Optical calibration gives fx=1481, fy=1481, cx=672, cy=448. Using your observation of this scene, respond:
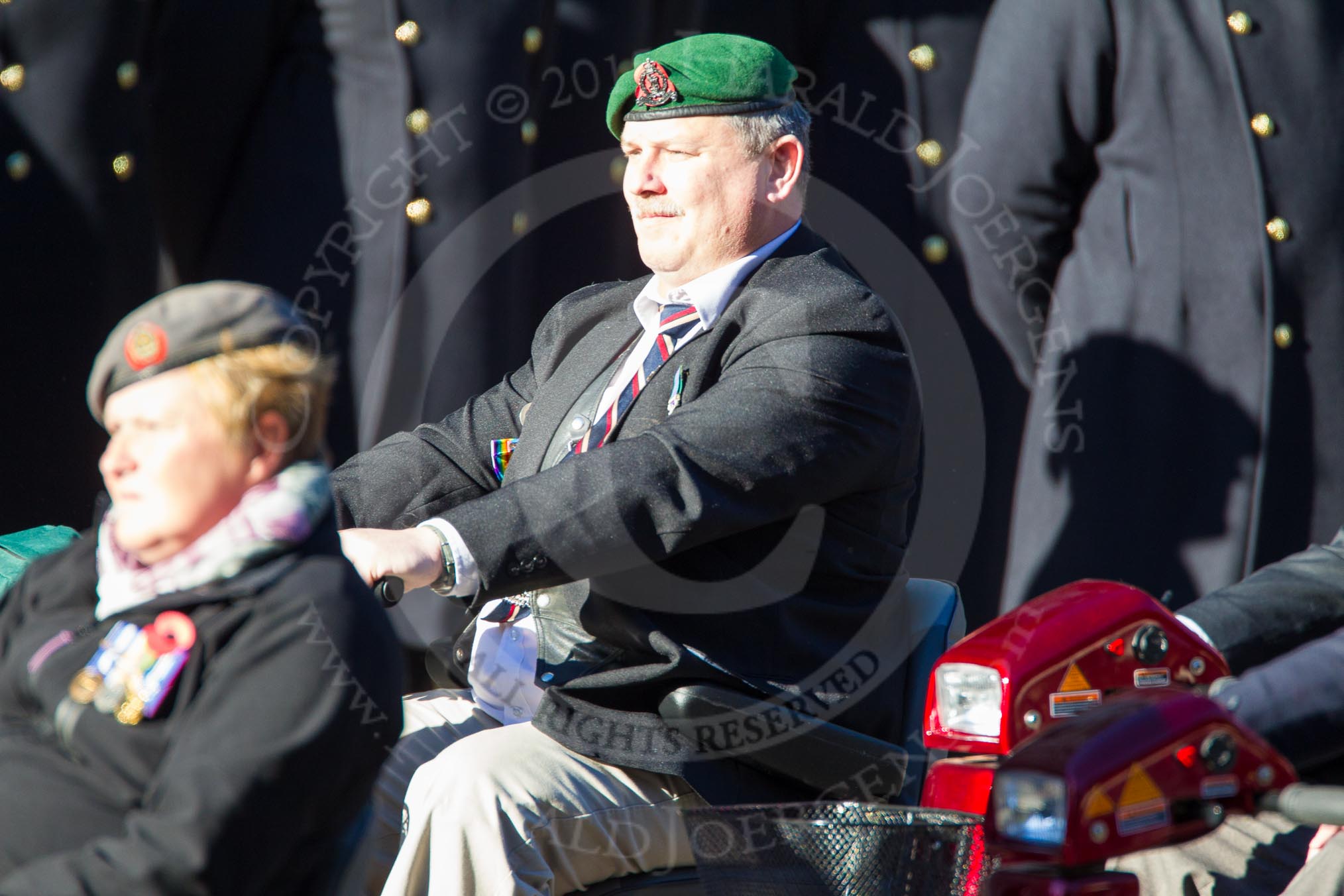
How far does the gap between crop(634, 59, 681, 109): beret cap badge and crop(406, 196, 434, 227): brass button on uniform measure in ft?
2.27

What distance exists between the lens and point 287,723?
125 cm

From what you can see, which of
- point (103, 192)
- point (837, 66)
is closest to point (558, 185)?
point (837, 66)

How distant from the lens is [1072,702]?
156cm

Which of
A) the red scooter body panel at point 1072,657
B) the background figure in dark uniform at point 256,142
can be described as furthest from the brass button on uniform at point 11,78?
the red scooter body panel at point 1072,657

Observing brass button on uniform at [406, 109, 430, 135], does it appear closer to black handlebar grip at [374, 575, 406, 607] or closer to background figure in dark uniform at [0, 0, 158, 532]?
background figure in dark uniform at [0, 0, 158, 532]

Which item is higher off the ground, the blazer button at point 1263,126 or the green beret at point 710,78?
the green beret at point 710,78

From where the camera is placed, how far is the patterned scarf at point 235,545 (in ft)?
4.33

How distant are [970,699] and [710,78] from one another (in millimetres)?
1107

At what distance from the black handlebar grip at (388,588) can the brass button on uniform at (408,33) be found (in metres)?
1.45

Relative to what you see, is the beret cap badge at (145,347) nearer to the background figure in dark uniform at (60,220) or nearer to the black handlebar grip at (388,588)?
the black handlebar grip at (388,588)

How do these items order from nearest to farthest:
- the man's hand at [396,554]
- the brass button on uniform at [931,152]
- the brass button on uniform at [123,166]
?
the man's hand at [396,554]
the brass button on uniform at [123,166]
the brass button on uniform at [931,152]

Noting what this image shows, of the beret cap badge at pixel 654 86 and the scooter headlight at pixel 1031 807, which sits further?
the beret cap badge at pixel 654 86

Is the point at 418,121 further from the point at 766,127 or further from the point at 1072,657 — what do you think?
the point at 1072,657

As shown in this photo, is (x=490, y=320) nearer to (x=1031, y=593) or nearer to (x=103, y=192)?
(x=103, y=192)
